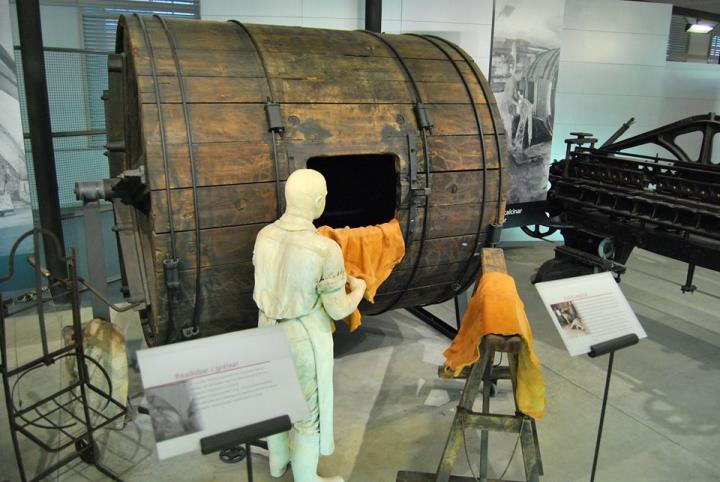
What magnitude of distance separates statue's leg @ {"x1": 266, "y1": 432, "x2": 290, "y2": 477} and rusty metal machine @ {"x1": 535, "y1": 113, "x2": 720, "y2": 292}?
3.38 m

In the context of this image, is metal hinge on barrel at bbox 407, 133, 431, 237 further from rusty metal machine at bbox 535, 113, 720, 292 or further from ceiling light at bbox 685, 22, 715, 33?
ceiling light at bbox 685, 22, 715, 33

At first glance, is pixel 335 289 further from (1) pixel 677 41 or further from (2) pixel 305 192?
(1) pixel 677 41

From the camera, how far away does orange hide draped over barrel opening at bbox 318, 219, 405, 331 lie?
3176 millimetres

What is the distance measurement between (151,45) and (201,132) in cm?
51

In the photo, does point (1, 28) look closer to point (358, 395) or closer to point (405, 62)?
point (405, 62)

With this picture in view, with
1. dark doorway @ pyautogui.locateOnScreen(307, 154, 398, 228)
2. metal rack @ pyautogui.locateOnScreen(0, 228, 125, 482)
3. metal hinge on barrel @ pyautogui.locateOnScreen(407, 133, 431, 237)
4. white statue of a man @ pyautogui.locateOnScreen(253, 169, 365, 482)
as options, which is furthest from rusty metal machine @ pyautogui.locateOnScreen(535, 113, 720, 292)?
metal rack @ pyautogui.locateOnScreen(0, 228, 125, 482)

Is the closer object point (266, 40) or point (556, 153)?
point (266, 40)

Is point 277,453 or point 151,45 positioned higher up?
point 151,45

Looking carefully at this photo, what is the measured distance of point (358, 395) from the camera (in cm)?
400

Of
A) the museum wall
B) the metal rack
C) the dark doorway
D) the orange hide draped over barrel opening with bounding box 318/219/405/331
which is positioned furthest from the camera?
the museum wall

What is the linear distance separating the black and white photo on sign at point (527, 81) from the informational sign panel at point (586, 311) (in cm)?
458

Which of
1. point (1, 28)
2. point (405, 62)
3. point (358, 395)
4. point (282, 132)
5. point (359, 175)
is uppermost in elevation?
point (1, 28)

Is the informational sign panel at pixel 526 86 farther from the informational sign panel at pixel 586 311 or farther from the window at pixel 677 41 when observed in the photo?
the informational sign panel at pixel 586 311

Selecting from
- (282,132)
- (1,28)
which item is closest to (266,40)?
(282,132)
